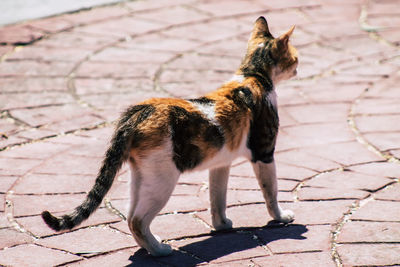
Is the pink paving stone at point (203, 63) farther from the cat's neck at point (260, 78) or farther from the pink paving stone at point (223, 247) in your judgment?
the pink paving stone at point (223, 247)

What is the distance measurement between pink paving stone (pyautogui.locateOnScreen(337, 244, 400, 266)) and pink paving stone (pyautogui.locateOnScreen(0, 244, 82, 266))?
4.82 ft

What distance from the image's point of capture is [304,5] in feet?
31.3

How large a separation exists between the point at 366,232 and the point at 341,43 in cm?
437

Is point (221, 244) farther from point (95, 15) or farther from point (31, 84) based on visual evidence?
point (95, 15)

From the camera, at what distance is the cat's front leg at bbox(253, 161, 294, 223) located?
415 centimetres

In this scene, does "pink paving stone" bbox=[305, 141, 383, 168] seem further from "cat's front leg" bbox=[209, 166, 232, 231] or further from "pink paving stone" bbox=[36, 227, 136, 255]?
"pink paving stone" bbox=[36, 227, 136, 255]

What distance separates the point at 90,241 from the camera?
407 cm

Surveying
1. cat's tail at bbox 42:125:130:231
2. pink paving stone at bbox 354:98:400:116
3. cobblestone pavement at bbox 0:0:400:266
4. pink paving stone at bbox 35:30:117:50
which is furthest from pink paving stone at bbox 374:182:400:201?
pink paving stone at bbox 35:30:117:50

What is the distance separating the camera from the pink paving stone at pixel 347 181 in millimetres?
4768

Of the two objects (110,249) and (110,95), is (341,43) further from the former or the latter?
(110,249)

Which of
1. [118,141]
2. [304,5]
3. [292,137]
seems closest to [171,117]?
[118,141]

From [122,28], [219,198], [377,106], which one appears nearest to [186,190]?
[219,198]

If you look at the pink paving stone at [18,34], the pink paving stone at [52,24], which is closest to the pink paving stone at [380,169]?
the pink paving stone at [18,34]

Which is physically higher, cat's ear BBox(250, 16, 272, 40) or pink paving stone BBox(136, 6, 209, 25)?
cat's ear BBox(250, 16, 272, 40)
